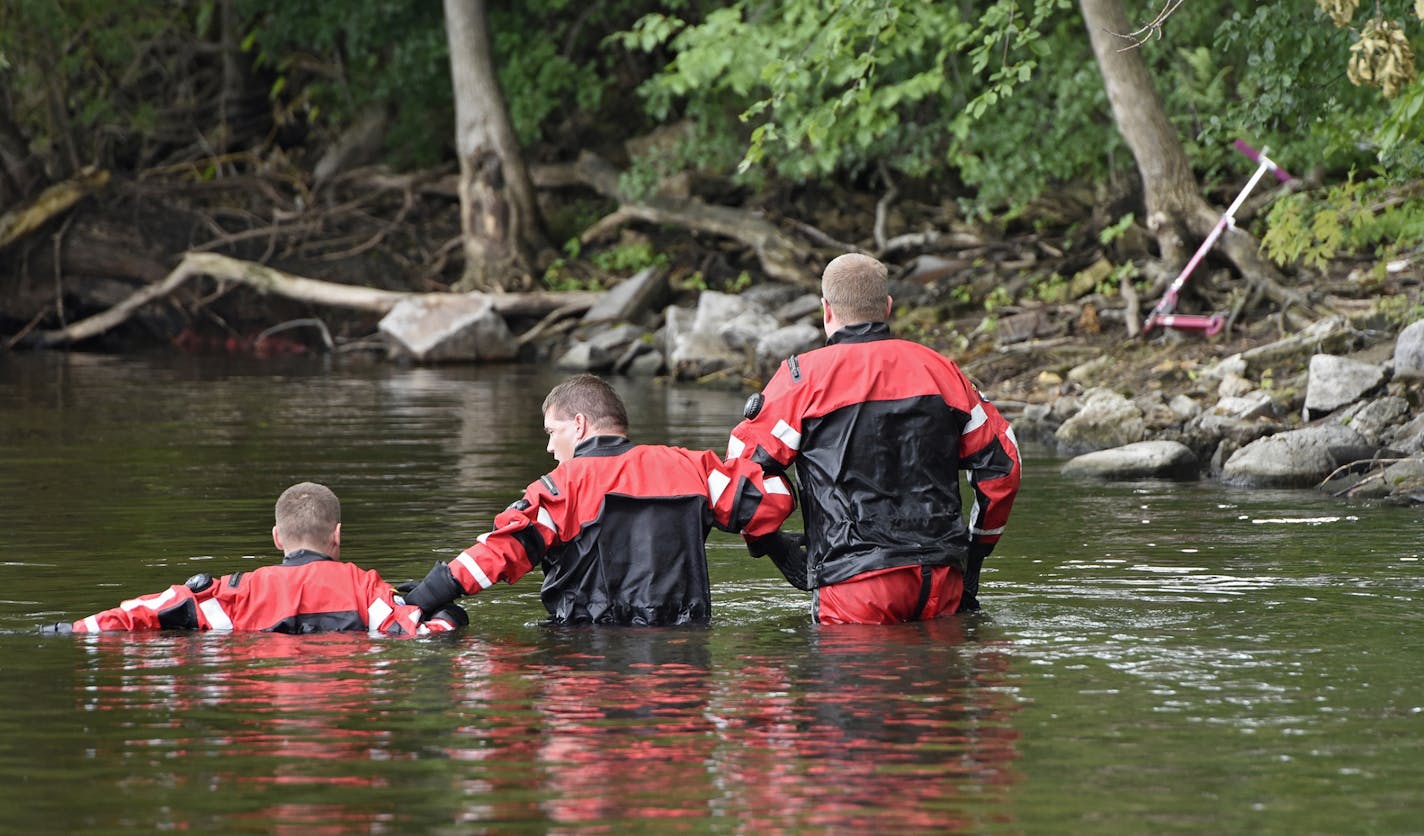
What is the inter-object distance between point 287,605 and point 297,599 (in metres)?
0.05

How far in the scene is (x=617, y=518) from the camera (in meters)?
7.57

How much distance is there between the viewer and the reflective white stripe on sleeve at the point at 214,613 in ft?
25.2

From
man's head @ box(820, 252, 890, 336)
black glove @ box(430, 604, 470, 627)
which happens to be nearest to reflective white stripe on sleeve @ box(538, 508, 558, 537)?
black glove @ box(430, 604, 470, 627)

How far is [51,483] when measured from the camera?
44.2 ft

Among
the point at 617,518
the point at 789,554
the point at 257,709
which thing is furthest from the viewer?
the point at 789,554

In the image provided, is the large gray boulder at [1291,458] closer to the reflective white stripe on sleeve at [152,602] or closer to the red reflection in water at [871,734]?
the red reflection in water at [871,734]

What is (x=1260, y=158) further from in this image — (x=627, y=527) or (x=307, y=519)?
(x=307, y=519)

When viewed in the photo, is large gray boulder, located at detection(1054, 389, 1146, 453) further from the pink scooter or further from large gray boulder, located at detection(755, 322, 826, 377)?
large gray boulder, located at detection(755, 322, 826, 377)

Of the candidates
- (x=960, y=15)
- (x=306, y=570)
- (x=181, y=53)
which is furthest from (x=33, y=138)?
(x=306, y=570)

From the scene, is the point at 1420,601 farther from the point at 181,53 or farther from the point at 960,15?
the point at 181,53

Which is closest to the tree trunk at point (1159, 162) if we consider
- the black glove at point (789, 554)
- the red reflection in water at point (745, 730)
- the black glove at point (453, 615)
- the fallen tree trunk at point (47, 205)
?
the black glove at point (789, 554)

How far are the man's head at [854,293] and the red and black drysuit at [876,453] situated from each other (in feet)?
0.15

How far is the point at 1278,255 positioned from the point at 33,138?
824 inches

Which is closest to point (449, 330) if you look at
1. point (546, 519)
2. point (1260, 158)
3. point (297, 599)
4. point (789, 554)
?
point (1260, 158)
